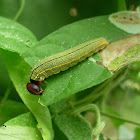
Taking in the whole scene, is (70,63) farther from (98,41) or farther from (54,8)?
(54,8)

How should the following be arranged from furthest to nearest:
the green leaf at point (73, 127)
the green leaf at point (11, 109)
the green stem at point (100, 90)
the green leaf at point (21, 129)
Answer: the green stem at point (100, 90), the green leaf at point (11, 109), the green leaf at point (73, 127), the green leaf at point (21, 129)

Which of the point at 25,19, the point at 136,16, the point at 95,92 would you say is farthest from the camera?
the point at 25,19

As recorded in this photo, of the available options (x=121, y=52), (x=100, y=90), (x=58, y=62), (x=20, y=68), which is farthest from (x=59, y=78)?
(x=100, y=90)

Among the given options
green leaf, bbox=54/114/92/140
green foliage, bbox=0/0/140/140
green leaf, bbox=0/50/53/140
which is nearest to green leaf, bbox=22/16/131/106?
green foliage, bbox=0/0/140/140

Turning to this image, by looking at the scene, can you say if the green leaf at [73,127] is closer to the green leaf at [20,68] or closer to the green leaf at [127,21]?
the green leaf at [20,68]

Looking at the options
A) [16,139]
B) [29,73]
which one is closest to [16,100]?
[29,73]

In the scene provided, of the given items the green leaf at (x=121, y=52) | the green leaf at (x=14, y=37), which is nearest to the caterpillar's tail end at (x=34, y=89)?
the green leaf at (x=14, y=37)

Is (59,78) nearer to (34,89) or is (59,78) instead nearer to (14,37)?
(34,89)
